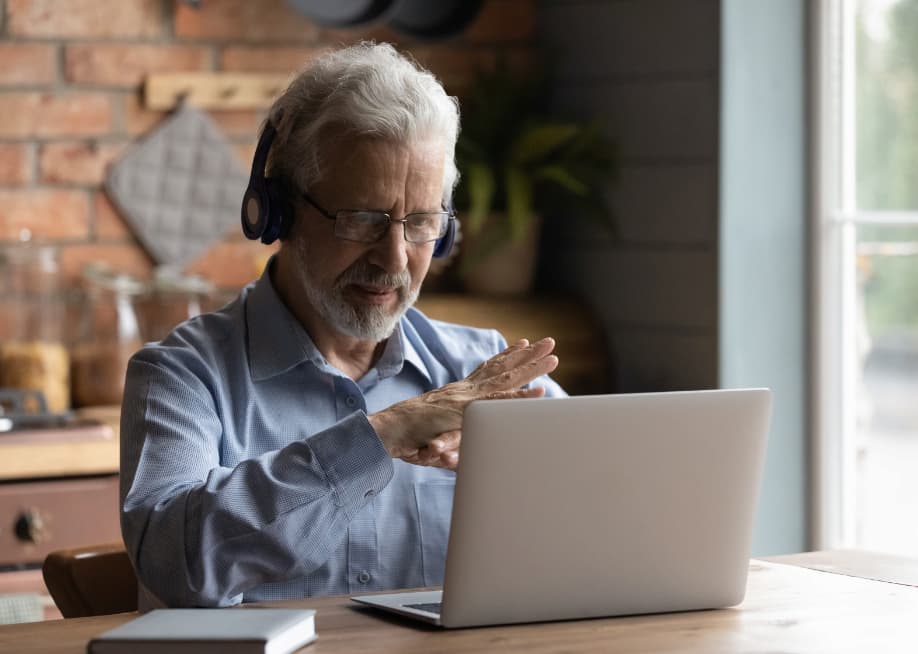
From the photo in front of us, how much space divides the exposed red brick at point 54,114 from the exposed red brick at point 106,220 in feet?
0.49

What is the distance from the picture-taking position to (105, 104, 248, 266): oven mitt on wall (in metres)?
3.17

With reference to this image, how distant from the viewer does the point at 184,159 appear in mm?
3219

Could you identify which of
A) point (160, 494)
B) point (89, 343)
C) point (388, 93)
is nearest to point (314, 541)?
point (160, 494)

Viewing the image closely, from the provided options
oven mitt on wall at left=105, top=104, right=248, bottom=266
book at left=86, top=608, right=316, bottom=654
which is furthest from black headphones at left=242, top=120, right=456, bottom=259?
oven mitt on wall at left=105, top=104, right=248, bottom=266

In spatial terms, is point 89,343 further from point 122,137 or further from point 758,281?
point 758,281

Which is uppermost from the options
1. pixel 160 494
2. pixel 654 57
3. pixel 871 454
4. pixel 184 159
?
pixel 654 57

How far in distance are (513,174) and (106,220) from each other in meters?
0.92

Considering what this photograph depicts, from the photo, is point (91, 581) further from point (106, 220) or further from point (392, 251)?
point (106, 220)

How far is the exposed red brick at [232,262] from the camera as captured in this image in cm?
326

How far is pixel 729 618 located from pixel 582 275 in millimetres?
1998

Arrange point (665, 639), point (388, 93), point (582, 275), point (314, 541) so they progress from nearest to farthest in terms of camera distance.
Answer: point (665, 639) < point (314, 541) < point (388, 93) < point (582, 275)

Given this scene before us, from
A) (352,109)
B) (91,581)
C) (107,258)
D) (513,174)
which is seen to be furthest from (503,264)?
(91,581)

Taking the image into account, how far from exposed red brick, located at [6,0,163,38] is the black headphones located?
1.32m

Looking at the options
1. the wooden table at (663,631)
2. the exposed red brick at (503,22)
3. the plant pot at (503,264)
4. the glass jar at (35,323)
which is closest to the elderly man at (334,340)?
the wooden table at (663,631)
